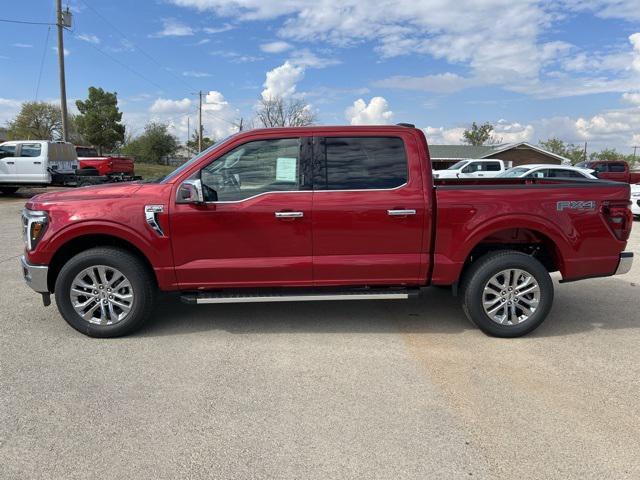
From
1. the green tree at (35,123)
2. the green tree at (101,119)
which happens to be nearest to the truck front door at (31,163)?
the green tree at (101,119)

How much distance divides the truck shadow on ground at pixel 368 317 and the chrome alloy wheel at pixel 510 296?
30cm

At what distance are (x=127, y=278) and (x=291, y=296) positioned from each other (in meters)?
1.49

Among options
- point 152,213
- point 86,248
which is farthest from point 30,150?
point 152,213

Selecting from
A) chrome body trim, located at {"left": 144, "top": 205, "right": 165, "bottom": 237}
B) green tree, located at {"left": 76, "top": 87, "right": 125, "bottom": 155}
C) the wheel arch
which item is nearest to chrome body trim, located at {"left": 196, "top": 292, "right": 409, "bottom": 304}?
the wheel arch

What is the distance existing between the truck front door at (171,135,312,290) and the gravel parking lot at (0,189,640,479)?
0.62 meters

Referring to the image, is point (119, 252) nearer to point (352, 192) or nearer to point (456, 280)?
point (352, 192)

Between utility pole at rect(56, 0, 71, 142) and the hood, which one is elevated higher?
utility pole at rect(56, 0, 71, 142)

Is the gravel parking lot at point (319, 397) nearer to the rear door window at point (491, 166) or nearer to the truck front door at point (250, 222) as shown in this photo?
the truck front door at point (250, 222)

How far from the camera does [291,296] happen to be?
4402 mm

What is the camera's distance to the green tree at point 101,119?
50.5 m

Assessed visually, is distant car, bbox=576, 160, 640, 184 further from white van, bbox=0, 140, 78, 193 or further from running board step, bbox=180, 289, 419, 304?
white van, bbox=0, 140, 78, 193

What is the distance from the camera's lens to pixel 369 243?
171 inches

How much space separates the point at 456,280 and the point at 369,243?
3.04 feet

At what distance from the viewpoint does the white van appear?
18.0 m
